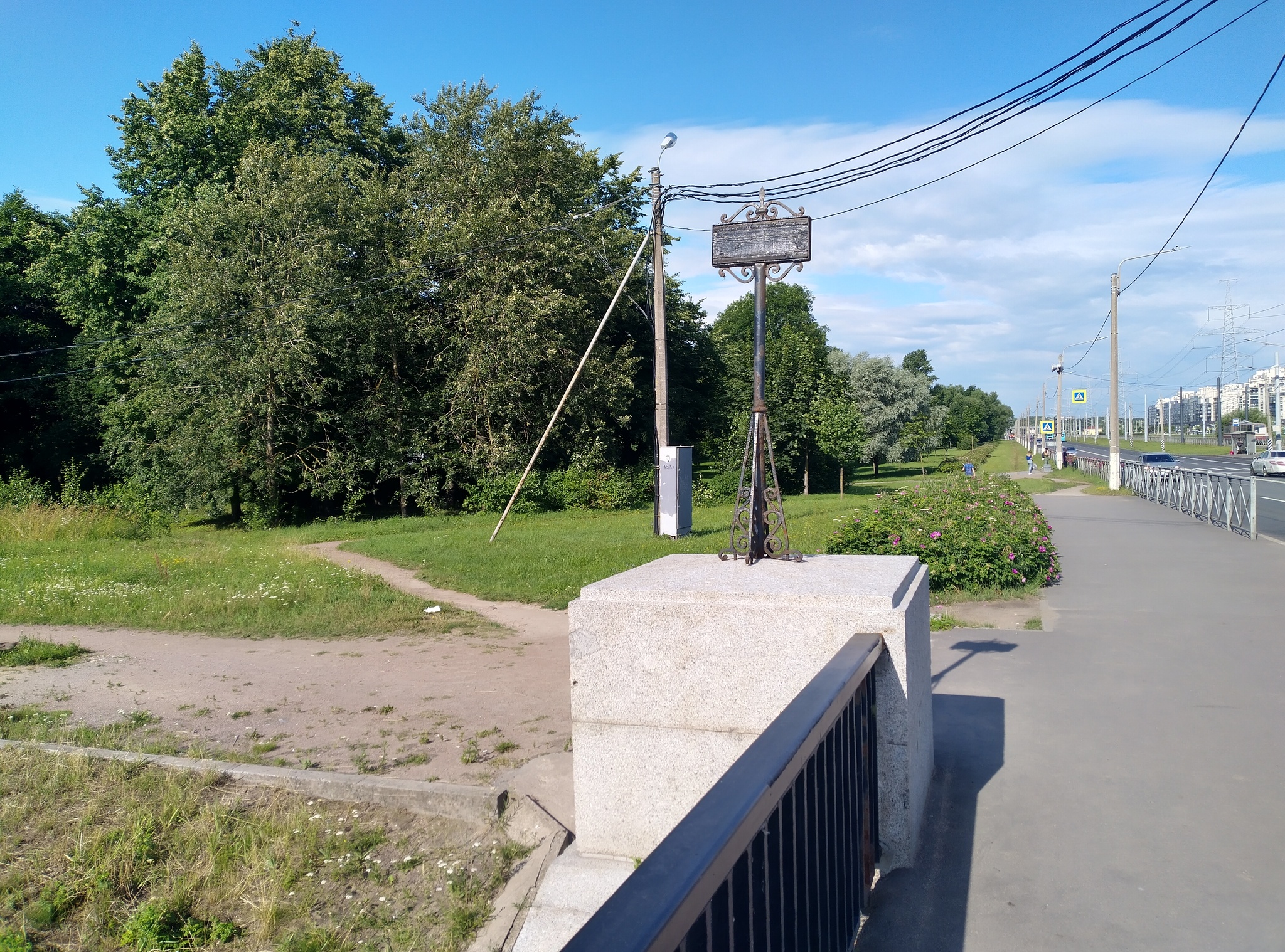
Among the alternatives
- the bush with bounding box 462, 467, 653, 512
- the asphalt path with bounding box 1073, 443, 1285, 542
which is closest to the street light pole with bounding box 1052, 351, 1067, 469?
the asphalt path with bounding box 1073, 443, 1285, 542

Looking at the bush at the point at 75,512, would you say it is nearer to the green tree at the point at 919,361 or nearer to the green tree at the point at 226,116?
the green tree at the point at 226,116

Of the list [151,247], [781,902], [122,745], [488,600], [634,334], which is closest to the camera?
[781,902]

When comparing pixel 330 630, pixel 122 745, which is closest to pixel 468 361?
pixel 330 630

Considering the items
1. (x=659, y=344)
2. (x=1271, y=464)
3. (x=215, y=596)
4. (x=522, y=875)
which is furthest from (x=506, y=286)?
(x=1271, y=464)

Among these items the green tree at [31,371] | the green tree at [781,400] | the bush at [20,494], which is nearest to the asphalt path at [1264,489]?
the green tree at [781,400]

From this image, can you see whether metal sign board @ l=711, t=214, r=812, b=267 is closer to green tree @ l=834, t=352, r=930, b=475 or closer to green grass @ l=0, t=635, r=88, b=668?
green grass @ l=0, t=635, r=88, b=668

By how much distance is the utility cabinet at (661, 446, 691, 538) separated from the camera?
59.2ft

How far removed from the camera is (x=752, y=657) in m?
3.58

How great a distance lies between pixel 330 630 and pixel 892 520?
7.12m

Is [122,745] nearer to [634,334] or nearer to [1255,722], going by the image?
[1255,722]

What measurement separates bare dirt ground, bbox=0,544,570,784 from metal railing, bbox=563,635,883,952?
3217 millimetres

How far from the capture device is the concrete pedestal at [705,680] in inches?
137

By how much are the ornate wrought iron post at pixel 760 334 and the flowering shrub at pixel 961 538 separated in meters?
4.92

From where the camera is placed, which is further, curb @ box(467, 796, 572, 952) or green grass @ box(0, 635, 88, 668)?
green grass @ box(0, 635, 88, 668)
